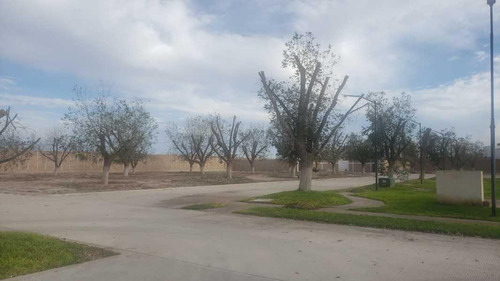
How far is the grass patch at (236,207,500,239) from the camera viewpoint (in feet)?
32.6

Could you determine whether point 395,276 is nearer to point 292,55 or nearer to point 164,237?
point 164,237

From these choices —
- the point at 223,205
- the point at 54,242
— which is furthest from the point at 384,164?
the point at 54,242

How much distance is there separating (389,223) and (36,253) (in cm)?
800

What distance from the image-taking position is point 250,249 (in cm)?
806

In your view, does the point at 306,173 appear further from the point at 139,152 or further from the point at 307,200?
the point at 139,152

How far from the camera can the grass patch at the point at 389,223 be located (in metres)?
9.94

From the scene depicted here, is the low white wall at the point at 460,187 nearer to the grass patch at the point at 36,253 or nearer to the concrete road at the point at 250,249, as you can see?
the concrete road at the point at 250,249

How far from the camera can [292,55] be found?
63.2 feet


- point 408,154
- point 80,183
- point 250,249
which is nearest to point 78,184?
point 80,183

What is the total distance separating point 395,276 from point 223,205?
10.0 m

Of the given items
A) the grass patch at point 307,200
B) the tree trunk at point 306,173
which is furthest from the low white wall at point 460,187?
the tree trunk at point 306,173

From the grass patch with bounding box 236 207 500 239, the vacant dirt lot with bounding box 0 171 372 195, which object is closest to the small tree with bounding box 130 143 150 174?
the vacant dirt lot with bounding box 0 171 372 195

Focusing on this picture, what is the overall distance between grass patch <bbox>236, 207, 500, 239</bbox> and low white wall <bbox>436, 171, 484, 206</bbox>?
5101mm

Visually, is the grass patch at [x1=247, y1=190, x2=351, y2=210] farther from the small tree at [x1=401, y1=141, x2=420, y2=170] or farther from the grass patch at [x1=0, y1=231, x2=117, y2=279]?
the small tree at [x1=401, y1=141, x2=420, y2=170]
